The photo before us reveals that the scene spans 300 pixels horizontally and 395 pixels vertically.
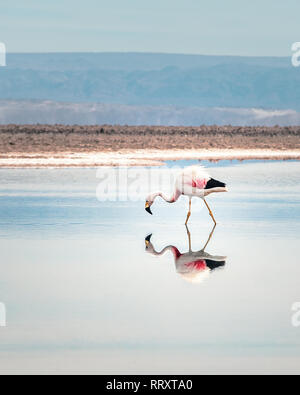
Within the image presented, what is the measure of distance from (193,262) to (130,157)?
2018 centimetres

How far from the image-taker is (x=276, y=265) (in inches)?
434

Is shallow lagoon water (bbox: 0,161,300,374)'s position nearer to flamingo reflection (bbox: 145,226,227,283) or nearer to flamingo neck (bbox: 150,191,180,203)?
flamingo reflection (bbox: 145,226,227,283)

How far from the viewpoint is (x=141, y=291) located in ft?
31.8

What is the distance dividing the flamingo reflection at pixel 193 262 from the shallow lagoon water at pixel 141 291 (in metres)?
0.09

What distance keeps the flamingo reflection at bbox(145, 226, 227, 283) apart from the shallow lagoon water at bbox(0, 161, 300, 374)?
9 cm

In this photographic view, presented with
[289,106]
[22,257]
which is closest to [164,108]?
[289,106]

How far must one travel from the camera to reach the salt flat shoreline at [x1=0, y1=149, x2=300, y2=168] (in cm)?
2802

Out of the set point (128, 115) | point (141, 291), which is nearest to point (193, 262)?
point (141, 291)

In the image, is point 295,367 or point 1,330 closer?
point 295,367

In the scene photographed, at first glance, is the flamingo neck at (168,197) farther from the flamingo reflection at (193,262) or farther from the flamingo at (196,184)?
the flamingo reflection at (193,262)

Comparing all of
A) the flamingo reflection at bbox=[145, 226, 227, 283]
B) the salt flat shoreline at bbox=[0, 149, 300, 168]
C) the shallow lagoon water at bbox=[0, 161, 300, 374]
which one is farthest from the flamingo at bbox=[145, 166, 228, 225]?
the salt flat shoreline at bbox=[0, 149, 300, 168]

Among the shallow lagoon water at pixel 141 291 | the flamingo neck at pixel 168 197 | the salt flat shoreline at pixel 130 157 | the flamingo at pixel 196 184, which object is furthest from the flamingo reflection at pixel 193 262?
the salt flat shoreline at pixel 130 157

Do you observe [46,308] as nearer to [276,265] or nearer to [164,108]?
[276,265]
